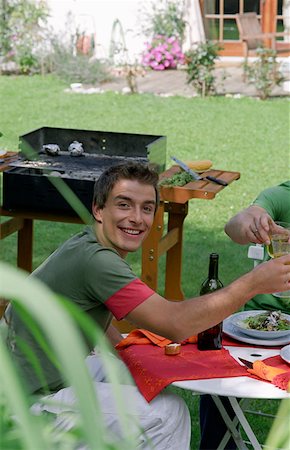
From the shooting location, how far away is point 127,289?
2.58 meters

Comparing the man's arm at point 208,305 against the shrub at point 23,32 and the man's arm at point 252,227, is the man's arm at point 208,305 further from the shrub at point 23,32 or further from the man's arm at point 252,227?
the shrub at point 23,32

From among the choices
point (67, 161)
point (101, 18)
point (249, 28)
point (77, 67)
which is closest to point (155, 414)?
point (67, 161)

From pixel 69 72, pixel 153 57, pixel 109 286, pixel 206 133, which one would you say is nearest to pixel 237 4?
pixel 153 57

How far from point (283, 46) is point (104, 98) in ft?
11.0

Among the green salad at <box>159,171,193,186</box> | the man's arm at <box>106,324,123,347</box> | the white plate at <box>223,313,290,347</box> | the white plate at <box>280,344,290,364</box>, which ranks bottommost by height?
the man's arm at <box>106,324,123,347</box>

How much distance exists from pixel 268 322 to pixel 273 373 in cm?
36

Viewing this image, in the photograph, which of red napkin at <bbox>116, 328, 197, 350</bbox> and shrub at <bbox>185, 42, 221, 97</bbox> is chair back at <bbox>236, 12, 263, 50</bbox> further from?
red napkin at <bbox>116, 328, 197, 350</bbox>

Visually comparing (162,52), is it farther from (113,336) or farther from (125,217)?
(125,217)

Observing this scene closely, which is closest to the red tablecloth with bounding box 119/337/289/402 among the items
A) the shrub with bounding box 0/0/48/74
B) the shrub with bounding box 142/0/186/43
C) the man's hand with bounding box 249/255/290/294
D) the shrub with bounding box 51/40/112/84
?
the man's hand with bounding box 249/255/290/294

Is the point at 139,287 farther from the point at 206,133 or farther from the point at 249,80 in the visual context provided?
the point at 249,80

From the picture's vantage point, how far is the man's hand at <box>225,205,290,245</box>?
3.02 meters

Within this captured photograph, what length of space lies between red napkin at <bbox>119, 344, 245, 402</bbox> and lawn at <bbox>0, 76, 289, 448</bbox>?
337 cm

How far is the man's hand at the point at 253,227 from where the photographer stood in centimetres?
302

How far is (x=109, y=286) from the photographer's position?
2.61 metres
